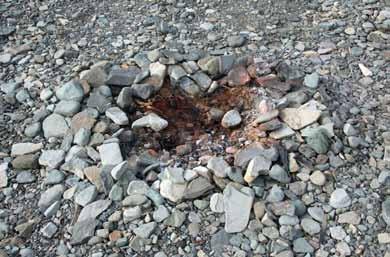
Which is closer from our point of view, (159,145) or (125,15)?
(159,145)

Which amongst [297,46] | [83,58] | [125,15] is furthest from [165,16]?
[297,46]

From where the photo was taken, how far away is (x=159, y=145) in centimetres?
222

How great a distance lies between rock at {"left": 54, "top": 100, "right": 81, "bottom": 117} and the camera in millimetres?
2340

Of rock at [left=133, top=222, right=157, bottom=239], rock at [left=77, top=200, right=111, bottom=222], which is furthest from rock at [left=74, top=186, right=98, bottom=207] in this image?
rock at [left=133, top=222, right=157, bottom=239]

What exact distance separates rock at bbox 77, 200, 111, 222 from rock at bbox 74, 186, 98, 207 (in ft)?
0.07

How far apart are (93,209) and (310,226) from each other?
0.78 metres

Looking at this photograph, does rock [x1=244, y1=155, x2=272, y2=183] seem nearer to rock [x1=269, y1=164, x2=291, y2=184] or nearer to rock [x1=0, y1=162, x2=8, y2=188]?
rock [x1=269, y1=164, x2=291, y2=184]

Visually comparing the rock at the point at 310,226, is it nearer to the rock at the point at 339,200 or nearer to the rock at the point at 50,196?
the rock at the point at 339,200

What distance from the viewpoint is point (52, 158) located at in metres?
2.18

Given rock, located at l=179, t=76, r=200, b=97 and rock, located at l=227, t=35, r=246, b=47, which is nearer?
rock, located at l=179, t=76, r=200, b=97

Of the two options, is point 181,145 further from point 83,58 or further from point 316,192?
point 83,58

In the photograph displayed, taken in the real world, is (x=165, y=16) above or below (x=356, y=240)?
above

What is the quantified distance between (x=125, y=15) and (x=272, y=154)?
52.3 inches

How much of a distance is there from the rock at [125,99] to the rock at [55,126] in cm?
24
